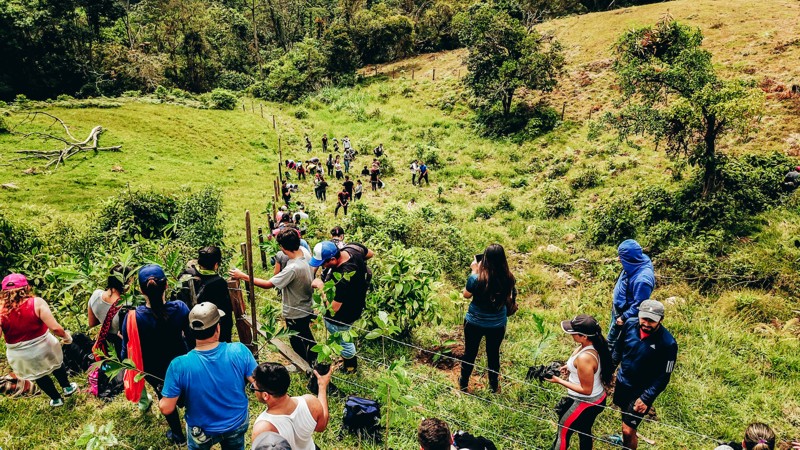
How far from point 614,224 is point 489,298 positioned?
28.1ft

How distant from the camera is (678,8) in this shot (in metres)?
27.8

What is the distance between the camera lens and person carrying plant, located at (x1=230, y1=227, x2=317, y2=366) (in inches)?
183

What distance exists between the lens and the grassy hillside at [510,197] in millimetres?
5031

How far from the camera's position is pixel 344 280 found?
483cm

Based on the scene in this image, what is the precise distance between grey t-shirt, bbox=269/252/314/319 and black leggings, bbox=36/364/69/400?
2.74 metres

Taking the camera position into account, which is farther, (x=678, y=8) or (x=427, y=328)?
(x=678, y=8)

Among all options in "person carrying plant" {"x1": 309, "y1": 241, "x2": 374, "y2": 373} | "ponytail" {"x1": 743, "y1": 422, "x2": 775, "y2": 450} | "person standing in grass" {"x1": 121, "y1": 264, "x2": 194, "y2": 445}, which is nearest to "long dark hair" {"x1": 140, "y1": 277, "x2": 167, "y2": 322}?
"person standing in grass" {"x1": 121, "y1": 264, "x2": 194, "y2": 445}

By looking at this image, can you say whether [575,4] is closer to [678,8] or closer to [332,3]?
[678,8]

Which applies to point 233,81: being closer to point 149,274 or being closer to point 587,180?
point 587,180

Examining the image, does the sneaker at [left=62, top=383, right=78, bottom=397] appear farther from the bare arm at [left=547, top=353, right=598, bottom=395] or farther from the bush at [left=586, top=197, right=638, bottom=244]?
the bush at [left=586, top=197, right=638, bottom=244]

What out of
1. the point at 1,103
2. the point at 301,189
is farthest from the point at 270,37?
the point at 301,189

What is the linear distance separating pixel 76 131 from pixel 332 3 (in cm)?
4585

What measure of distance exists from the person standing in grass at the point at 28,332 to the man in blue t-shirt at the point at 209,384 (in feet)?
7.62

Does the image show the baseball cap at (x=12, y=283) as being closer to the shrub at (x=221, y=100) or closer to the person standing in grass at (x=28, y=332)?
the person standing in grass at (x=28, y=332)
